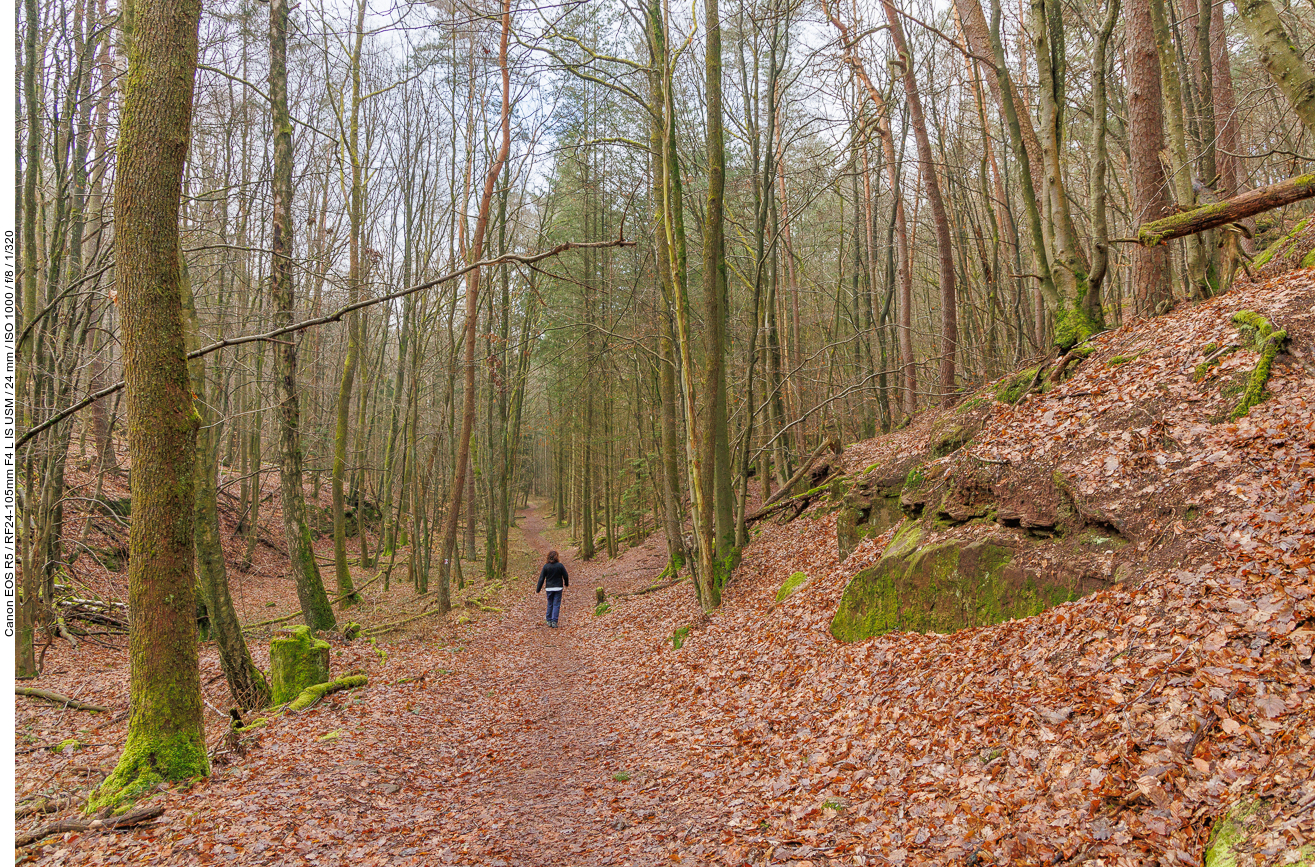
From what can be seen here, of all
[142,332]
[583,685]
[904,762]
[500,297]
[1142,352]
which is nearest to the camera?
[904,762]

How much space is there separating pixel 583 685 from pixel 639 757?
3047 mm

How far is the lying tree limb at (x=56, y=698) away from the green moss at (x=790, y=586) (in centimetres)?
835

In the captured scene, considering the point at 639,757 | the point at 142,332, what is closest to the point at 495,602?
the point at 639,757

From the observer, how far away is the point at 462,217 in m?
15.0

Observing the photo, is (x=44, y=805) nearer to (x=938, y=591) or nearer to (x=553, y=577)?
(x=938, y=591)

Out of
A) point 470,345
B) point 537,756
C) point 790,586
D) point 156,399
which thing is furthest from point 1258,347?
point 470,345

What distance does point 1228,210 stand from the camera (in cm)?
715

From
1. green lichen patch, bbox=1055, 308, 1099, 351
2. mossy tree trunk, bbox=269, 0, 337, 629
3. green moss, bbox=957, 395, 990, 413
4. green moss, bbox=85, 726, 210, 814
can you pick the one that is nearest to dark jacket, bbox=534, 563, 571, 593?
mossy tree trunk, bbox=269, 0, 337, 629

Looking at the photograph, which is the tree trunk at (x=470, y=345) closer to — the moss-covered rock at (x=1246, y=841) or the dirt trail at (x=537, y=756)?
the dirt trail at (x=537, y=756)

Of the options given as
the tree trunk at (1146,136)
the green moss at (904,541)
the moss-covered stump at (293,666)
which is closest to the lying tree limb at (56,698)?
the moss-covered stump at (293,666)

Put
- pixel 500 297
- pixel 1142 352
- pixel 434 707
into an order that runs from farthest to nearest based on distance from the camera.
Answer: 1. pixel 500 297
2. pixel 434 707
3. pixel 1142 352

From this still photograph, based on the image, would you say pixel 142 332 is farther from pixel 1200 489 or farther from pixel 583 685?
pixel 1200 489

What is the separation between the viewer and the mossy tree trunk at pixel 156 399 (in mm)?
4809

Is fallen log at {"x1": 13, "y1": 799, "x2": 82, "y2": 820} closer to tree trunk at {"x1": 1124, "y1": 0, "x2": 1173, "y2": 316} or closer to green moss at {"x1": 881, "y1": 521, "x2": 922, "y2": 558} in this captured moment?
green moss at {"x1": 881, "y1": 521, "x2": 922, "y2": 558}
